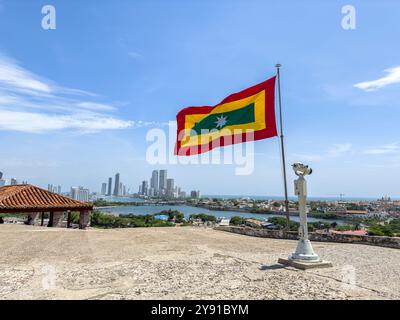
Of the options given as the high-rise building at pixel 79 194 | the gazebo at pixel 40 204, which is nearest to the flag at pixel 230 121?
the gazebo at pixel 40 204

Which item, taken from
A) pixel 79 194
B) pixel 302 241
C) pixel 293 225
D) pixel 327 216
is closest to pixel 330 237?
pixel 302 241

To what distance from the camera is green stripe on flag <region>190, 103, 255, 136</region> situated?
9.58 meters

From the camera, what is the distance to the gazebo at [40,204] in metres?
13.7

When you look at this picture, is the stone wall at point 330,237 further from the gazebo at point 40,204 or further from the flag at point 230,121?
the gazebo at point 40,204

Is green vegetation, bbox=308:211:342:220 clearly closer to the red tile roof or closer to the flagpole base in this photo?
the red tile roof

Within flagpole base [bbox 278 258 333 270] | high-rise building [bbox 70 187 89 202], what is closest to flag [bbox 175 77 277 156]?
flagpole base [bbox 278 258 333 270]

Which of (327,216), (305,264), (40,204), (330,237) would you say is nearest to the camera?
(305,264)

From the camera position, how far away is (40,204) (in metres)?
14.6

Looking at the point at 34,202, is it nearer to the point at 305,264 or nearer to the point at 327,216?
the point at 305,264

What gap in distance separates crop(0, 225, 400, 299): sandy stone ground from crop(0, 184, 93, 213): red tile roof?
6105mm

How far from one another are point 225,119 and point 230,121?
0.29 metres
